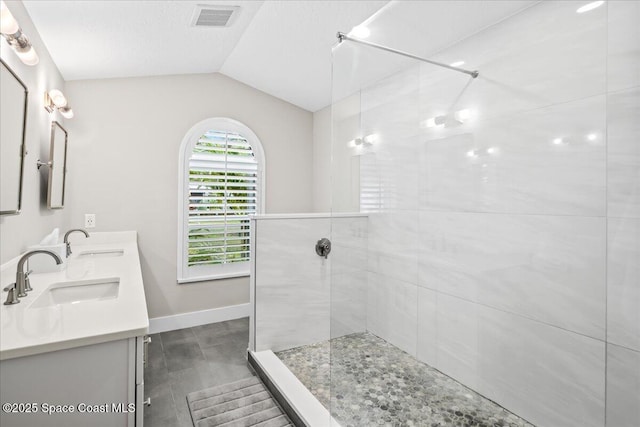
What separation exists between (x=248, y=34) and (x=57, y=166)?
1670mm

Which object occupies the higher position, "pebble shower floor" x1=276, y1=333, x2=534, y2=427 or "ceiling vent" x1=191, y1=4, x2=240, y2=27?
"ceiling vent" x1=191, y1=4, x2=240, y2=27

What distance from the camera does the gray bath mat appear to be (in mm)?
1795

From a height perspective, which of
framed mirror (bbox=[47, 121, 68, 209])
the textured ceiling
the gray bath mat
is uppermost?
the textured ceiling

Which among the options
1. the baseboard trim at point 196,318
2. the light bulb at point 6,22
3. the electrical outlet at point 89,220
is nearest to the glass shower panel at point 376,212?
the baseboard trim at point 196,318

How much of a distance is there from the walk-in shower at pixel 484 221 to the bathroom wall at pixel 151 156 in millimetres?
1190

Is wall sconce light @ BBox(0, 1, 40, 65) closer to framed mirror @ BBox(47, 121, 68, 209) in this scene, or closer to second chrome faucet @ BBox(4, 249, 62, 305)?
framed mirror @ BBox(47, 121, 68, 209)

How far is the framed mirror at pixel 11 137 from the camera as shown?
149cm

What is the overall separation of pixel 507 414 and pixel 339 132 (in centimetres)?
163

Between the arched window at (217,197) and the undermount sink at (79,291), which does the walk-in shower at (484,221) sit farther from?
the arched window at (217,197)

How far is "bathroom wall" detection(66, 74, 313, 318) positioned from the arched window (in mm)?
79

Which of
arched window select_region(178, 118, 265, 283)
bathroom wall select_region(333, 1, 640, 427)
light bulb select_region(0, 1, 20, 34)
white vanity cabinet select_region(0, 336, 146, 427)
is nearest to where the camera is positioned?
white vanity cabinet select_region(0, 336, 146, 427)

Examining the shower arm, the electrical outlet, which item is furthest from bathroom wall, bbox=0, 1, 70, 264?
the shower arm

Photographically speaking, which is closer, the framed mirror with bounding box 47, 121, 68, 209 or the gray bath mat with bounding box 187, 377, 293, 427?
the gray bath mat with bounding box 187, 377, 293, 427

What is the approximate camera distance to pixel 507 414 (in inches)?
57.2
